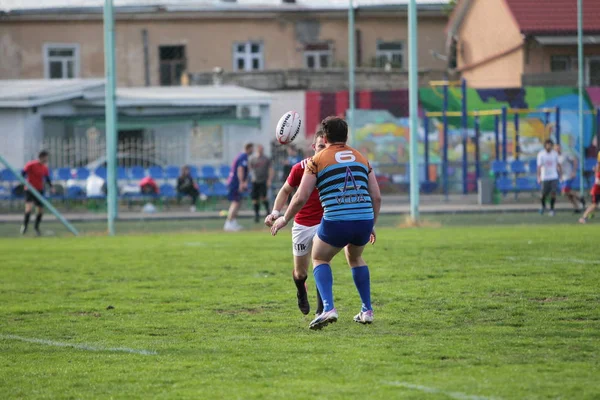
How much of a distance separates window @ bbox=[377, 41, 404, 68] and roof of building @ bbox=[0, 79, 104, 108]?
16517mm

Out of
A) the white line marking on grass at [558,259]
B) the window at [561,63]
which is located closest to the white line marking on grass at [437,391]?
the white line marking on grass at [558,259]

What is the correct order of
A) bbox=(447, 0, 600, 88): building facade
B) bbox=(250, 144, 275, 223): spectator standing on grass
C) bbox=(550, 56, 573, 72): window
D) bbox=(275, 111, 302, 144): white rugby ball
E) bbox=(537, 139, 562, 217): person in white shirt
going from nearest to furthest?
1. bbox=(275, 111, 302, 144): white rugby ball
2. bbox=(250, 144, 275, 223): spectator standing on grass
3. bbox=(537, 139, 562, 217): person in white shirt
4. bbox=(447, 0, 600, 88): building facade
5. bbox=(550, 56, 573, 72): window

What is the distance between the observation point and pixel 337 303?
443 inches

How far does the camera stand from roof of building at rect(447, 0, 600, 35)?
133 feet

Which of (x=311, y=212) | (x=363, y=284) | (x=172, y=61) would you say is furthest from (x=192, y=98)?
(x=363, y=284)

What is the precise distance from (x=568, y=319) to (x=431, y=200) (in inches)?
1086

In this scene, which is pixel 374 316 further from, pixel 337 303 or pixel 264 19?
pixel 264 19

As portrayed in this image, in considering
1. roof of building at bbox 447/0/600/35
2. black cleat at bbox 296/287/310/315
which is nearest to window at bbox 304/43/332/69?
roof of building at bbox 447/0/600/35

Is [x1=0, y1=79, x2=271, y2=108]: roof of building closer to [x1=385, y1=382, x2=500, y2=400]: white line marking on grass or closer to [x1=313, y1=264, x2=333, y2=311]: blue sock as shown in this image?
[x1=313, y1=264, x2=333, y2=311]: blue sock

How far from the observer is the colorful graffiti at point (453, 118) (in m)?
41.2

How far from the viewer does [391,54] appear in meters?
52.8

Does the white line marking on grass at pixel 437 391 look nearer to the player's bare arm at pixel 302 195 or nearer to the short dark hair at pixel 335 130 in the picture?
the player's bare arm at pixel 302 195

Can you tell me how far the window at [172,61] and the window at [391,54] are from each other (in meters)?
9.25

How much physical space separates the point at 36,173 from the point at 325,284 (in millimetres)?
16782
